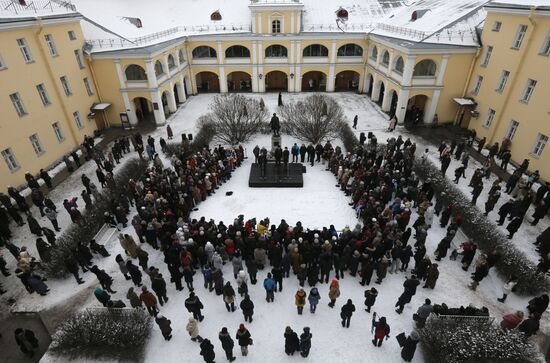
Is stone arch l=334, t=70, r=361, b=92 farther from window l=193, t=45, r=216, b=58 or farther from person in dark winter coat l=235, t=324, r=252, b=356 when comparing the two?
person in dark winter coat l=235, t=324, r=252, b=356

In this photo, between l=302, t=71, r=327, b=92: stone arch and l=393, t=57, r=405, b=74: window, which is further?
l=302, t=71, r=327, b=92: stone arch

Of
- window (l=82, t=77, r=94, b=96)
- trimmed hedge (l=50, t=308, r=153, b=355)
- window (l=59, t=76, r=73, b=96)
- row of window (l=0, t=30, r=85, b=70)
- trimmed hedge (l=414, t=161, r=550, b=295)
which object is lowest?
trimmed hedge (l=50, t=308, r=153, b=355)

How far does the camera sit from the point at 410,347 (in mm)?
8945

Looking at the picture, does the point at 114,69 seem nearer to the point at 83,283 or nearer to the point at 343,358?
the point at 83,283

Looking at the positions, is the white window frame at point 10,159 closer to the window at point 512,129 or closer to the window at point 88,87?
the window at point 88,87

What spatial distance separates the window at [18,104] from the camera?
57.1 feet

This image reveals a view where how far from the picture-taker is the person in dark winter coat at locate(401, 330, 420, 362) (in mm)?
8758

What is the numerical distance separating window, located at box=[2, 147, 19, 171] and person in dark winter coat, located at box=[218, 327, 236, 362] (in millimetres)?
15555

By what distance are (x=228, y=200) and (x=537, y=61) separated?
18310mm

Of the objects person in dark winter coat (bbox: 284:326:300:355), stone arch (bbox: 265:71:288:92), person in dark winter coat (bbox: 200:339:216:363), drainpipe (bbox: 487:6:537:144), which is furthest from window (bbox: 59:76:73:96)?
drainpipe (bbox: 487:6:537:144)

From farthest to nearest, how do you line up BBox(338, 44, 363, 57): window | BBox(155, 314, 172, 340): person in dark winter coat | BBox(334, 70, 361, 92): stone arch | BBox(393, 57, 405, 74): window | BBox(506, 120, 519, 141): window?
BBox(334, 70, 361, 92): stone arch, BBox(338, 44, 363, 57): window, BBox(393, 57, 405, 74): window, BBox(506, 120, 519, 141): window, BBox(155, 314, 172, 340): person in dark winter coat

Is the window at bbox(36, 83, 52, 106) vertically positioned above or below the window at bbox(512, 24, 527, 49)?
below

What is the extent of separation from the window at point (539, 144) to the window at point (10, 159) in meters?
28.1

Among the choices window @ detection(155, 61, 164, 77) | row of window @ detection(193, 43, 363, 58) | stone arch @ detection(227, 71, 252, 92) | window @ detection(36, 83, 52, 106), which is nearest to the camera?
window @ detection(36, 83, 52, 106)
